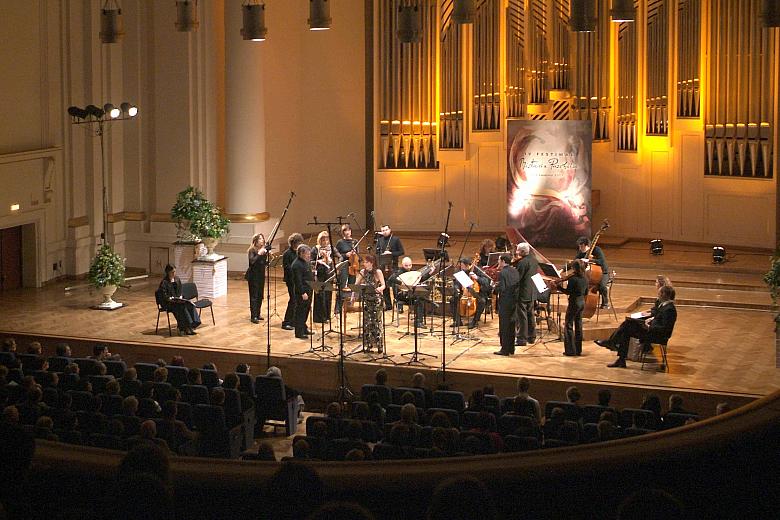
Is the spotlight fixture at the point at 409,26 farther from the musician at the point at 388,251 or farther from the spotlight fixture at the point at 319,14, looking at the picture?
the musician at the point at 388,251

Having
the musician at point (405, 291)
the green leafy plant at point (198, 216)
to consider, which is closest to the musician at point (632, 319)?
the musician at point (405, 291)

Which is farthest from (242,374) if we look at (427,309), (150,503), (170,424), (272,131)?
(272,131)

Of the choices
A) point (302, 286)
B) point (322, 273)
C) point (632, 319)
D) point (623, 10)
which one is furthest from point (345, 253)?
point (623, 10)

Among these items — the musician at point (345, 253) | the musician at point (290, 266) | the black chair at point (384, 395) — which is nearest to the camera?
the black chair at point (384, 395)

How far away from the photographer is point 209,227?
16094 mm

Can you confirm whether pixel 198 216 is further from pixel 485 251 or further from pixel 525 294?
pixel 525 294

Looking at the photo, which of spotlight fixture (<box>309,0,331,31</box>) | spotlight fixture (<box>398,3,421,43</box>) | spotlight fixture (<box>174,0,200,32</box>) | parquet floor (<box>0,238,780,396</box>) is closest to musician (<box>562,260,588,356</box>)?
parquet floor (<box>0,238,780,396</box>)

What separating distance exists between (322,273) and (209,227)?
3419mm

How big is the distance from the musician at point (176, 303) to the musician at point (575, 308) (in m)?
4.41

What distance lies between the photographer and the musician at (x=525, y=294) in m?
12.1

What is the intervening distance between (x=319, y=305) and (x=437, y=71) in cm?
681

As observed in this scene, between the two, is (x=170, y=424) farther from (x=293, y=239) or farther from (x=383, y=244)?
(x=383, y=244)

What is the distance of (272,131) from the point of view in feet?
63.0

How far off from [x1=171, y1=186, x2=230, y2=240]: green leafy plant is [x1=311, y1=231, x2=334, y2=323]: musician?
2893mm
